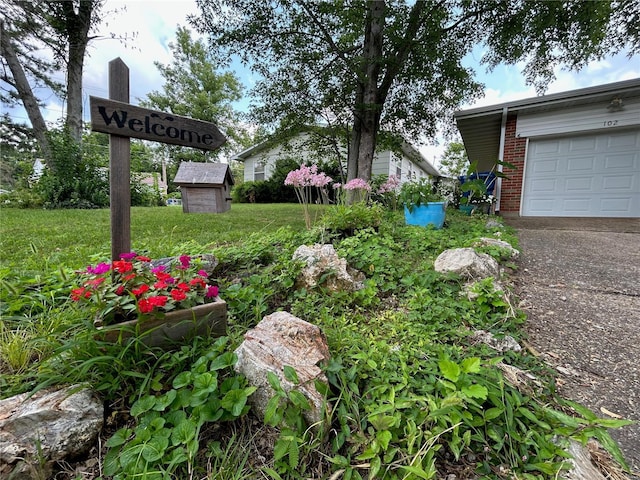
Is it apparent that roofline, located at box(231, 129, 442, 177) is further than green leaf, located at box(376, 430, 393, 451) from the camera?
Yes

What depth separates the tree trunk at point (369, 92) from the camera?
16.3 feet

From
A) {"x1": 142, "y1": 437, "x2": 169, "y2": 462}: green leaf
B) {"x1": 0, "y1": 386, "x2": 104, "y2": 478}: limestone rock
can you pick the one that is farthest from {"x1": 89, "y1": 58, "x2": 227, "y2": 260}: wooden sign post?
{"x1": 142, "y1": 437, "x2": 169, "y2": 462}: green leaf

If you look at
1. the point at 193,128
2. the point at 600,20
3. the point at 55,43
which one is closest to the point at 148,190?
the point at 55,43

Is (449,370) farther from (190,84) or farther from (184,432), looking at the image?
(190,84)

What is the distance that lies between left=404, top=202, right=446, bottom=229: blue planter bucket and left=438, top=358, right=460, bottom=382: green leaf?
10.1 feet

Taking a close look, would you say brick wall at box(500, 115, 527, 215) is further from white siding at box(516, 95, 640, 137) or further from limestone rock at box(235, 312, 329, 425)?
limestone rock at box(235, 312, 329, 425)

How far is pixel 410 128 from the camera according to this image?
22.3 ft

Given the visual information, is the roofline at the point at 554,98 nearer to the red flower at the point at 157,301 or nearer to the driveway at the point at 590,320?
the driveway at the point at 590,320

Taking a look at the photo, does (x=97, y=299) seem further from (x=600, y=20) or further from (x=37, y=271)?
→ (x=600, y=20)

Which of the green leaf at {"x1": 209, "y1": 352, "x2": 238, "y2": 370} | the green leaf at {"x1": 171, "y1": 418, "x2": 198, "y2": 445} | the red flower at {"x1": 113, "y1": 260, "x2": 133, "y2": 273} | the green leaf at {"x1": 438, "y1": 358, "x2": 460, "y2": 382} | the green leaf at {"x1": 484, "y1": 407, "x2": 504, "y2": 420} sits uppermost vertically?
the red flower at {"x1": 113, "y1": 260, "x2": 133, "y2": 273}

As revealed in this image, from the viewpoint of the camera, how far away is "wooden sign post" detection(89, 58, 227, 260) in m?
1.31

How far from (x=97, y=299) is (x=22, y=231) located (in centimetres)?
340

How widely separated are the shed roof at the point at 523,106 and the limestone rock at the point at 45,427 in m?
7.32

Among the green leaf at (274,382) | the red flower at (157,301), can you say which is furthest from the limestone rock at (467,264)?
the red flower at (157,301)
